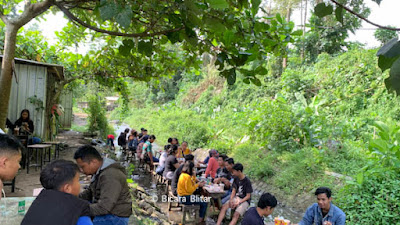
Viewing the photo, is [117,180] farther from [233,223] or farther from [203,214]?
[203,214]

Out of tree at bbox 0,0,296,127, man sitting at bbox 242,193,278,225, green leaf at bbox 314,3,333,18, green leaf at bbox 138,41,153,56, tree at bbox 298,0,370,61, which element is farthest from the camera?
tree at bbox 298,0,370,61

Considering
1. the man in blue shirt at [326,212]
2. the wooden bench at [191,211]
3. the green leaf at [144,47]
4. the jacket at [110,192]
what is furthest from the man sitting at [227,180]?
the green leaf at [144,47]

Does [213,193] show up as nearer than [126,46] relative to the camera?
No

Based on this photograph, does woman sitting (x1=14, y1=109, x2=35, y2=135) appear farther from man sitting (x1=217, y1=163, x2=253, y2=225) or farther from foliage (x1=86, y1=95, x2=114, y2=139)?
foliage (x1=86, y1=95, x2=114, y2=139)

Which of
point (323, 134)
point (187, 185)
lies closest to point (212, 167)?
point (187, 185)

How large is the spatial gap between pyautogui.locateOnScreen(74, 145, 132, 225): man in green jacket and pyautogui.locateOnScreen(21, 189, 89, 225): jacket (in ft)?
2.91

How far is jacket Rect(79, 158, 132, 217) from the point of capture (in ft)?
8.58

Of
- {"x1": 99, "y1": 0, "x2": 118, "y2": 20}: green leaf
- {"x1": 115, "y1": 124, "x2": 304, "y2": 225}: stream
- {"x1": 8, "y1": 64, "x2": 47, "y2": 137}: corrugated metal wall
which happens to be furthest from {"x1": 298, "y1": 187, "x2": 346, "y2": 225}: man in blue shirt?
{"x1": 8, "y1": 64, "x2": 47, "y2": 137}: corrugated metal wall

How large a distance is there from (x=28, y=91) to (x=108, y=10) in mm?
7089

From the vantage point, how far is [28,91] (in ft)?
25.4

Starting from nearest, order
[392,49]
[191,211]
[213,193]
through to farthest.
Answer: [392,49]
[191,211]
[213,193]

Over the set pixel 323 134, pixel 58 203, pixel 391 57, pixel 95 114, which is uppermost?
pixel 391 57

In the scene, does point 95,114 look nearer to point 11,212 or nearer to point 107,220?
point 11,212

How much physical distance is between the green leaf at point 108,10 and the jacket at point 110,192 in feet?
4.87
